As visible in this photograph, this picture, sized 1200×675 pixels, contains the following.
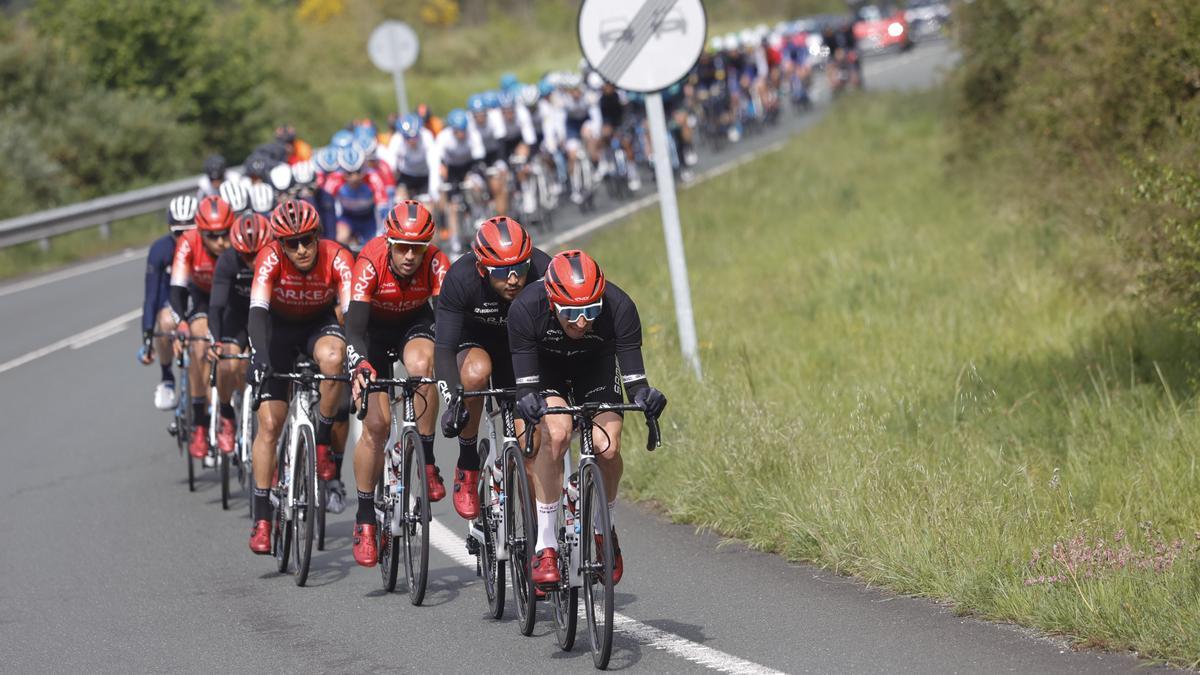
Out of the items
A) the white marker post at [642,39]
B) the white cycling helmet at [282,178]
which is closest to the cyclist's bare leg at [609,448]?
Answer: the white marker post at [642,39]

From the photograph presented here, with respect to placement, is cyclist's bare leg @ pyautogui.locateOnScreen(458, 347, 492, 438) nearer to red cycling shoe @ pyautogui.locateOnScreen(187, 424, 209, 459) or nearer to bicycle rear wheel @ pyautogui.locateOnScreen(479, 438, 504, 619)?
bicycle rear wheel @ pyautogui.locateOnScreen(479, 438, 504, 619)

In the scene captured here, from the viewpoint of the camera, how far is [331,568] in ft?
31.2

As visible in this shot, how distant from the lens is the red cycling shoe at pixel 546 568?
7285 millimetres

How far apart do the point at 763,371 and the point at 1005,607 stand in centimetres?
599

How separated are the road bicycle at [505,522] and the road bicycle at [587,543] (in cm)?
20

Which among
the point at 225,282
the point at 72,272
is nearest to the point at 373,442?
the point at 225,282

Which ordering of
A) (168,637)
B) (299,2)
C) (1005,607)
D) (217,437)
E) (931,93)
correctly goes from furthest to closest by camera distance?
(299,2) < (931,93) < (217,437) < (168,637) < (1005,607)

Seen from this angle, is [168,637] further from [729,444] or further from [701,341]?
[701,341]

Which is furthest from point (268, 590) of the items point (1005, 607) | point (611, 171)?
point (611, 171)

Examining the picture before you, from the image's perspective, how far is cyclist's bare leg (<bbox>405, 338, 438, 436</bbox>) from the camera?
29.9ft

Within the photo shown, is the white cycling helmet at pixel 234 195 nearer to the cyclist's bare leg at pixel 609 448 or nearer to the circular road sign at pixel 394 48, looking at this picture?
the cyclist's bare leg at pixel 609 448

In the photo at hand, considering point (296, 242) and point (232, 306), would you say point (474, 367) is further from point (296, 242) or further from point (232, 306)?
point (232, 306)

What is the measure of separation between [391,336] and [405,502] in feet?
4.35

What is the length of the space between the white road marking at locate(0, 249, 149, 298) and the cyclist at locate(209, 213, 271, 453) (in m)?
12.7
